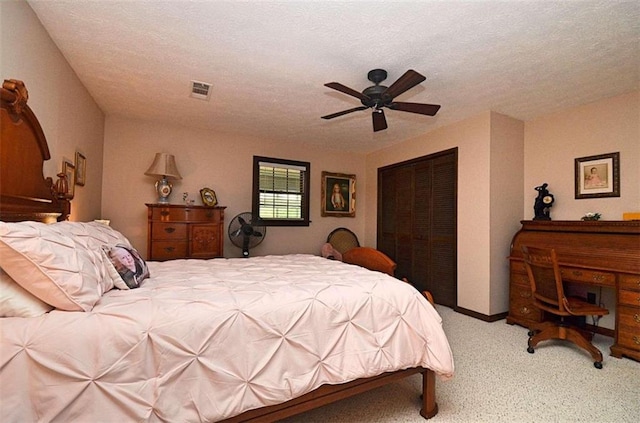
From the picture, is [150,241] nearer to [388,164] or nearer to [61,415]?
[61,415]

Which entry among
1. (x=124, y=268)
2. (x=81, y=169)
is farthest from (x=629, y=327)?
(x=81, y=169)

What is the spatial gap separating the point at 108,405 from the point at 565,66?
3.57 m

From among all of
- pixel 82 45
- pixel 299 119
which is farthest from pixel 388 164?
pixel 82 45

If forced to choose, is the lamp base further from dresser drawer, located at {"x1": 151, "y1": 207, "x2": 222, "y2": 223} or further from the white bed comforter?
the white bed comforter

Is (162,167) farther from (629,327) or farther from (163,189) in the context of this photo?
(629,327)

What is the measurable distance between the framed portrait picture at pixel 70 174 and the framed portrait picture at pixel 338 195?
329 centimetres

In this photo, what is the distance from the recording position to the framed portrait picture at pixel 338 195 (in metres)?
4.94

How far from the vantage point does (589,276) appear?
249cm

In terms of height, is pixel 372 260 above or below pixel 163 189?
below

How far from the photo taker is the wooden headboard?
1355mm

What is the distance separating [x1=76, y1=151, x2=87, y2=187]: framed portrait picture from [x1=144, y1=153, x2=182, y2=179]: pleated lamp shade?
0.70 m

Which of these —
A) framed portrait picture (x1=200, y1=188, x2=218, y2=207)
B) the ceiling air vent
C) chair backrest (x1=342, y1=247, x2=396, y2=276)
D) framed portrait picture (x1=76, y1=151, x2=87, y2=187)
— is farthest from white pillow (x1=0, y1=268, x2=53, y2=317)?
framed portrait picture (x1=200, y1=188, x2=218, y2=207)

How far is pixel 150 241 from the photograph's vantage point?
324 cm

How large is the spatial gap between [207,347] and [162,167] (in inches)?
115
